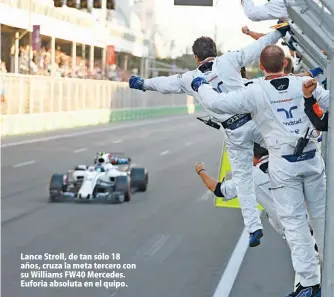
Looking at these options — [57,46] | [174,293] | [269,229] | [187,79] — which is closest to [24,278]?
[174,293]

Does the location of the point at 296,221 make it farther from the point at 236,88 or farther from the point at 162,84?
the point at 162,84

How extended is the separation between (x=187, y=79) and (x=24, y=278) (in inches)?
120

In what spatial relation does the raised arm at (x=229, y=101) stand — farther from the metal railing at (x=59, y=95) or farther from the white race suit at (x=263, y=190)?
the metal railing at (x=59, y=95)

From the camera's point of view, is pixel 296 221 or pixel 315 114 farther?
pixel 296 221

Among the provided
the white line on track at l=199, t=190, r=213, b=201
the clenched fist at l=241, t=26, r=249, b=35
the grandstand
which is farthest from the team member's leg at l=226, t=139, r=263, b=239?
the grandstand

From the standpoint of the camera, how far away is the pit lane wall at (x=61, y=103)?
37.8m

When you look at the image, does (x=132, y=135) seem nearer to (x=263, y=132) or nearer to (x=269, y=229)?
(x=269, y=229)

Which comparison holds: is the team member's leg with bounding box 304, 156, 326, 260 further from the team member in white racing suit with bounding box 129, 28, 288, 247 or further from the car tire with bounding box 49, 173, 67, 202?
the car tire with bounding box 49, 173, 67, 202

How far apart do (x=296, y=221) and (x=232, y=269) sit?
3.52 m

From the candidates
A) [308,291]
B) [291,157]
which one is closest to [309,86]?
[291,157]

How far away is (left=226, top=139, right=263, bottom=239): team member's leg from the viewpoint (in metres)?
7.85

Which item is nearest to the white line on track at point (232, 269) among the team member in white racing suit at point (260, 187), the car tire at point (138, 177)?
the team member in white racing suit at point (260, 187)

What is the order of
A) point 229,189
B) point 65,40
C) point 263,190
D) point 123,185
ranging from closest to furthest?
point 263,190 < point 229,189 < point 123,185 < point 65,40

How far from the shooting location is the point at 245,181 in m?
8.04
